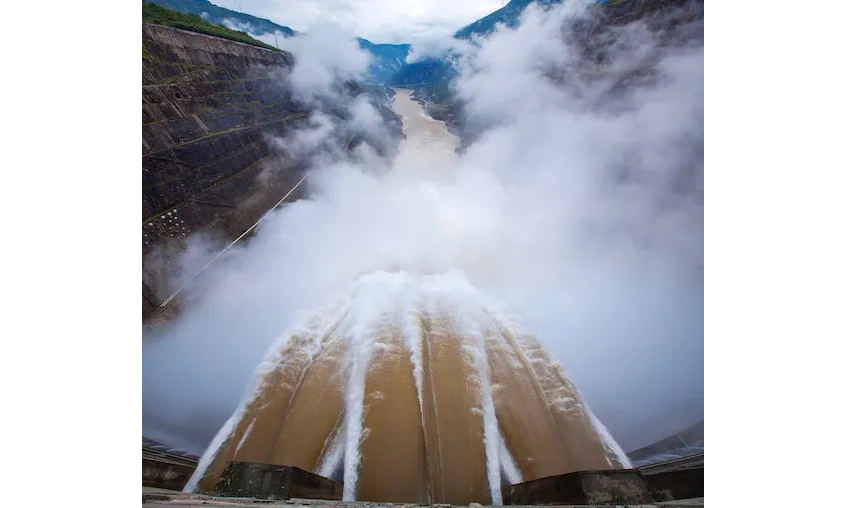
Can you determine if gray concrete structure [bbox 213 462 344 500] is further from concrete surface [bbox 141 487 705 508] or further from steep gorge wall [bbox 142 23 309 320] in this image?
steep gorge wall [bbox 142 23 309 320]

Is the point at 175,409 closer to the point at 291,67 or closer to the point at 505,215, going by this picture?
the point at 505,215

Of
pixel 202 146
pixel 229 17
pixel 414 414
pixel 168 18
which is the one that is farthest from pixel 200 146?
pixel 229 17

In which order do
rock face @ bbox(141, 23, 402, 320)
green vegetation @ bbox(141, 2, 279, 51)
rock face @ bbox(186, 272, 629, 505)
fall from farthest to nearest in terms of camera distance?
green vegetation @ bbox(141, 2, 279, 51)
rock face @ bbox(141, 23, 402, 320)
rock face @ bbox(186, 272, 629, 505)

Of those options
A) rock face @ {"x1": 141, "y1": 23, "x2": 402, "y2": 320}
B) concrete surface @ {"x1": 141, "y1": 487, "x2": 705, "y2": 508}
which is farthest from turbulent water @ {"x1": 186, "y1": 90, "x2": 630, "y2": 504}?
rock face @ {"x1": 141, "y1": 23, "x2": 402, "y2": 320}

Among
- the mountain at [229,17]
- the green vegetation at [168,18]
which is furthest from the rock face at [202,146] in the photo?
the mountain at [229,17]

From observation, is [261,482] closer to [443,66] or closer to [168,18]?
[168,18]

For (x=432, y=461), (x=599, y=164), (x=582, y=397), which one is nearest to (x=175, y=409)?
(x=432, y=461)
